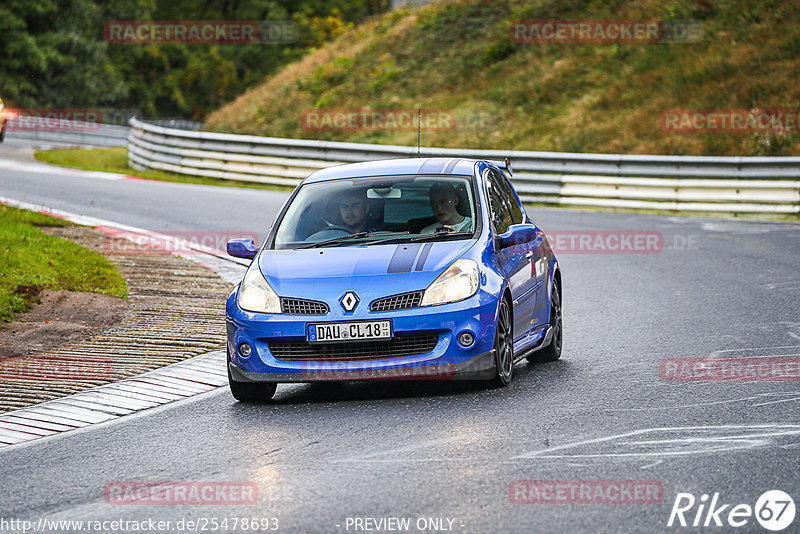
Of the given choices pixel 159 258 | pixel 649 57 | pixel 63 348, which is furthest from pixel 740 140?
pixel 63 348

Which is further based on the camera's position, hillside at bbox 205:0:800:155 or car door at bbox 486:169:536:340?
hillside at bbox 205:0:800:155

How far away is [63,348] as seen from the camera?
10.5 meters

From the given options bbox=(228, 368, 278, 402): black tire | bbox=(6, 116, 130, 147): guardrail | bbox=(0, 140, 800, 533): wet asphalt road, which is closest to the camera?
bbox=(0, 140, 800, 533): wet asphalt road

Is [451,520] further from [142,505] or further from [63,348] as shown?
[63,348]

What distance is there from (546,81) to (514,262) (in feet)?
88.5

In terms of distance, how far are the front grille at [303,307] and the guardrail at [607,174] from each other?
1339 cm

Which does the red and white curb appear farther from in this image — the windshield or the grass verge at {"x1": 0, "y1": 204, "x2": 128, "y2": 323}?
the grass verge at {"x1": 0, "y1": 204, "x2": 128, "y2": 323}

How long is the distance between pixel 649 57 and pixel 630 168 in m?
11.5

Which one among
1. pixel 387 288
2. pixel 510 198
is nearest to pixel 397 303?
pixel 387 288

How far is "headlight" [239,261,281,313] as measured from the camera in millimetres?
8492

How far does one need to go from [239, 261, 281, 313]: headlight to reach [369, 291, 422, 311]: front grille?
0.69 m

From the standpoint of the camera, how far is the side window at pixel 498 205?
949 centimetres

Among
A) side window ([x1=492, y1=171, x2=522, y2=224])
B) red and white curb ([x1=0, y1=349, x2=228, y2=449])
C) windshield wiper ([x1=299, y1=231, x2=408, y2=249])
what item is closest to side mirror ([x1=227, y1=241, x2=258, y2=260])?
windshield wiper ([x1=299, y1=231, x2=408, y2=249])

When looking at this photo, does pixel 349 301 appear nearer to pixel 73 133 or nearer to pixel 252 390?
pixel 252 390
